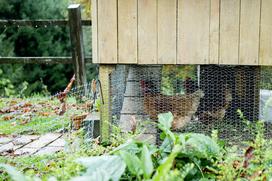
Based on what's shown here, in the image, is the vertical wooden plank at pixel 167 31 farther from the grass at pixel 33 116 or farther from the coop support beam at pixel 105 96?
the grass at pixel 33 116

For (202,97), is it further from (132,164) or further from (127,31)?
(132,164)

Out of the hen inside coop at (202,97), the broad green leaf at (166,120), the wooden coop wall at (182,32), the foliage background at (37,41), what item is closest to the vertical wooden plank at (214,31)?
the wooden coop wall at (182,32)

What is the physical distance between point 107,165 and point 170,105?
1.57 m

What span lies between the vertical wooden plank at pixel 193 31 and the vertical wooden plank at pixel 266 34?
317 millimetres

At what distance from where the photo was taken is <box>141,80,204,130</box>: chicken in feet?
9.76

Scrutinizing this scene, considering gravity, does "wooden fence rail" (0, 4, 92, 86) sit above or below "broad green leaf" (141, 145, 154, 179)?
above

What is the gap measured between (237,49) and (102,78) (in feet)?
2.82

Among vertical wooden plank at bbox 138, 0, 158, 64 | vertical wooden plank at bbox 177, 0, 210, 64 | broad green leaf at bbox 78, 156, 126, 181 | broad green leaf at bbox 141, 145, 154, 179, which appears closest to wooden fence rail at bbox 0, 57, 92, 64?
vertical wooden plank at bbox 138, 0, 158, 64

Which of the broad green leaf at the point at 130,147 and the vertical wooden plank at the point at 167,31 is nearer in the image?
the broad green leaf at the point at 130,147

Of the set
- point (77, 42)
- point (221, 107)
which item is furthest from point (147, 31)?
point (77, 42)

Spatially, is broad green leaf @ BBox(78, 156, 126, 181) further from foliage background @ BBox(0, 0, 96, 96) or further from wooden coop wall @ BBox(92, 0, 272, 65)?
foliage background @ BBox(0, 0, 96, 96)

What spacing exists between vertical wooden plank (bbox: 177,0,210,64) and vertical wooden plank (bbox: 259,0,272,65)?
0.32 metres

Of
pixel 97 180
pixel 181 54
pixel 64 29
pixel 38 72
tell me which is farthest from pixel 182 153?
pixel 64 29

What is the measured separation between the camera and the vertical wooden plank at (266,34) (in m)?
2.77
